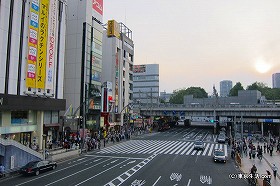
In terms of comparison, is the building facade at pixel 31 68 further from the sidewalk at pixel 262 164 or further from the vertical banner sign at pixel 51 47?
the sidewalk at pixel 262 164

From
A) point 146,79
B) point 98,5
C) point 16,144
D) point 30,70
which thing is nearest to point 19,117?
point 30,70

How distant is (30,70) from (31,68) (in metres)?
0.33

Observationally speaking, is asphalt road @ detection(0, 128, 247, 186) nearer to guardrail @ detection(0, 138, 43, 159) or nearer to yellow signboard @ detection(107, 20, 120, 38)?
guardrail @ detection(0, 138, 43, 159)

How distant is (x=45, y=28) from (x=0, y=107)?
14770 mm

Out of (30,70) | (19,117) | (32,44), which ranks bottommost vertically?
(19,117)

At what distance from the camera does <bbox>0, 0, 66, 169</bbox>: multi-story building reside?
112 feet

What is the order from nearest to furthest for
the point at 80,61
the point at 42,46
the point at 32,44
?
the point at 32,44 < the point at 42,46 < the point at 80,61

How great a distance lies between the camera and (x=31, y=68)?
37812 millimetres

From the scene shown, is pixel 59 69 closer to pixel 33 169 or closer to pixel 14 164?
pixel 14 164

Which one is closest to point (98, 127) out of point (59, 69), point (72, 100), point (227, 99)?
point (72, 100)

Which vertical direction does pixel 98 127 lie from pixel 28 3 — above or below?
below

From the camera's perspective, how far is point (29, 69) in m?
37.5

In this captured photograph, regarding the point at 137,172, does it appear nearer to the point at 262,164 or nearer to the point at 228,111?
the point at 262,164

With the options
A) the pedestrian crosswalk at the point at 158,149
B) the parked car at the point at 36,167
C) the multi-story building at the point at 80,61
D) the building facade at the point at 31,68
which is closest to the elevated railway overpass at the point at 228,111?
the pedestrian crosswalk at the point at 158,149
